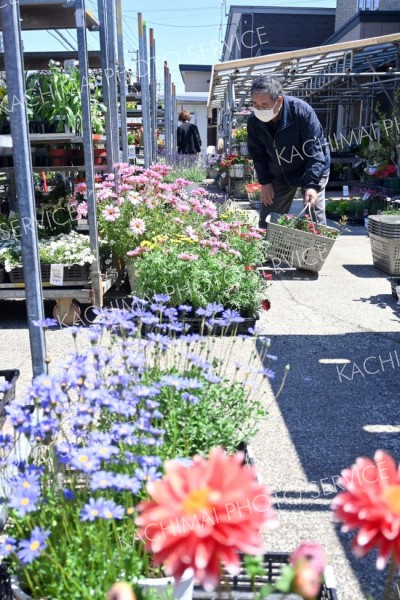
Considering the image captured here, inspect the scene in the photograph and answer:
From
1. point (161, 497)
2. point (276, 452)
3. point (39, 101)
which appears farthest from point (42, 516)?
point (39, 101)

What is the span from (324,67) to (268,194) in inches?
476

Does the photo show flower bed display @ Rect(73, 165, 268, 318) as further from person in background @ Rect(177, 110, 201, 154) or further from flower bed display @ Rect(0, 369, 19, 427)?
person in background @ Rect(177, 110, 201, 154)

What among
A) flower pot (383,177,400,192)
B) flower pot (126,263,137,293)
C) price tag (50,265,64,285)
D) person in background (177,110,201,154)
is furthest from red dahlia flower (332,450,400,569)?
person in background (177,110,201,154)

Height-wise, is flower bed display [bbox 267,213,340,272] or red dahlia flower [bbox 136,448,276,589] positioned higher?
red dahlia flower [bbox 136,448,276,589]

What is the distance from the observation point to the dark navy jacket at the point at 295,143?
19.1 feet

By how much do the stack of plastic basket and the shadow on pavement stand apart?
1.74 m

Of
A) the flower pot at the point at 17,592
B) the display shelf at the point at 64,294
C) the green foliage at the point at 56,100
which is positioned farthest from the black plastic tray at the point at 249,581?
the green foliage at the point at 56,100

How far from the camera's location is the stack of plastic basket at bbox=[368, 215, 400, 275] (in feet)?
19.8

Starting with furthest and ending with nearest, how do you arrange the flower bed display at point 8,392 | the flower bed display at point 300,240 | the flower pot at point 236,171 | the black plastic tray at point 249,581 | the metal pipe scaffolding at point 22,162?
the flower pot at point 236,171, the flower bed display at point 300,240, the flower bed display at point 8,392, the metal pipe scaffolding at point 22,162, the black plastic tray at point 249,581

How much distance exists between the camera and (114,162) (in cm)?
588

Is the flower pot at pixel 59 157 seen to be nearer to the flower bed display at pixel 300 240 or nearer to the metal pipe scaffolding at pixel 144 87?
the flower bed display at pixel 300 240

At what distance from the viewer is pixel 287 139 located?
19.2 feet

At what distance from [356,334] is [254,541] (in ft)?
12.6

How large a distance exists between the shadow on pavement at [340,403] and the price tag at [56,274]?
169cm
